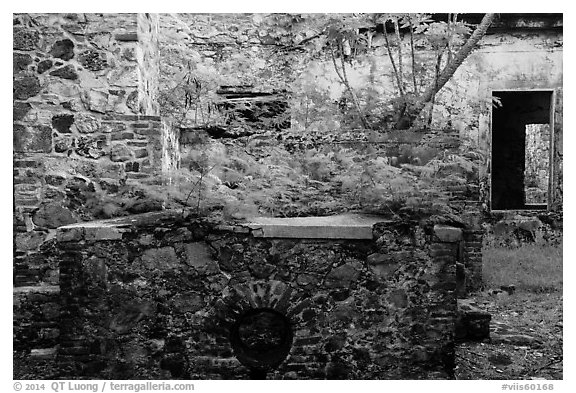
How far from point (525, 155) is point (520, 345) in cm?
222

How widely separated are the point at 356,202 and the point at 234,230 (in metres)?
0.83

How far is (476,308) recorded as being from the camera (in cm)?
429

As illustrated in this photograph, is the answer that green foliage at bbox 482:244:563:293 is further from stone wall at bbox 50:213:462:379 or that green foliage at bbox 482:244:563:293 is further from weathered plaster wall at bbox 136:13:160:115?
weathered plaster wall at bbox 136:13:160:115

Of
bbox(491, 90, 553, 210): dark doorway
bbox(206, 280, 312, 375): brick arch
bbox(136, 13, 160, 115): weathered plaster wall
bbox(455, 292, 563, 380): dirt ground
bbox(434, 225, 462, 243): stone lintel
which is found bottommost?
bbox(455, 292, 563, 380): dirt ground

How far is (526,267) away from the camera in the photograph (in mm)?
4125

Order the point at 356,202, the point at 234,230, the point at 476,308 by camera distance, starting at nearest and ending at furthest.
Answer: the point at 234,230 < the point at 356,202 < the point at 476,308

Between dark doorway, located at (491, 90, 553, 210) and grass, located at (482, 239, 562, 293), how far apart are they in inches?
13.8

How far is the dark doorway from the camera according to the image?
Result: 14.1 feet

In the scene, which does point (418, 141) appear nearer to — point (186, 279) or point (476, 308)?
point (476, 308)

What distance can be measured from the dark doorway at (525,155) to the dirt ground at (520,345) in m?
0.69

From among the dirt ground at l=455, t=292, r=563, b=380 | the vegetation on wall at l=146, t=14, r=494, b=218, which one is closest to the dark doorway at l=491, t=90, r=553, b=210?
the vegetation on wall at l=146, t=14, r=494, b=218

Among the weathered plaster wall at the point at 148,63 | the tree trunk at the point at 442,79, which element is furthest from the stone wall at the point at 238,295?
the weathered plaster wall at the point at 148,63

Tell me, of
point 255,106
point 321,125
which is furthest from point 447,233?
point 255,106
